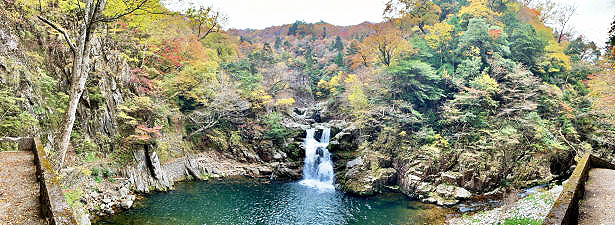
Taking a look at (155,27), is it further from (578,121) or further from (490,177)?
(578,121)

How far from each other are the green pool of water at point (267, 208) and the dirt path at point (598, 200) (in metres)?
7.27

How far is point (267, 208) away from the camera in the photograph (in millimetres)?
15359

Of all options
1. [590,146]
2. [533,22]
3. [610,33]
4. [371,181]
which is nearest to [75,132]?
[371,181]

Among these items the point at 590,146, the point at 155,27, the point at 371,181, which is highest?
the point at 155,27

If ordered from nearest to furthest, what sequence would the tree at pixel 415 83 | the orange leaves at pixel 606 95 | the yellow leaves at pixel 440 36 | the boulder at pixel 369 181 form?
1. the orange leaves at pixel 606 95
2. the boulder at pixel 369 181
3. the tree at pixel 415 83
4. the yellow leaves at pixel 440 36

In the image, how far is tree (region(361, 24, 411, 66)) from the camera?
23766 millimetres

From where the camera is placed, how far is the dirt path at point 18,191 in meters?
4.07

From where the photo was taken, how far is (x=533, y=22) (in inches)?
1052

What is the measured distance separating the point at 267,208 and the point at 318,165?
7.77 m

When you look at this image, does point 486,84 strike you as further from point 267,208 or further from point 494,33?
point 267,208

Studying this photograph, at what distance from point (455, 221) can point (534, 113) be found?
9.32 metres

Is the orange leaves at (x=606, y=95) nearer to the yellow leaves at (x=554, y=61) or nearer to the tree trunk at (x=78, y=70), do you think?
the yellow leaves at (x=554, y=61)

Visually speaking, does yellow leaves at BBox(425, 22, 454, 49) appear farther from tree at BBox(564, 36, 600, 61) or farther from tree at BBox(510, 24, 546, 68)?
tree at BBox(564, 36, 600, 61)

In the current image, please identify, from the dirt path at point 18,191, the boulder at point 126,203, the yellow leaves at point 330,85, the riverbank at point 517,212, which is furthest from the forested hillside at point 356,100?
the riverbank at point 517,212
